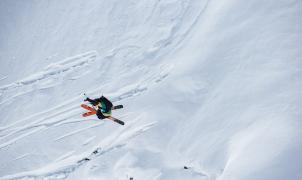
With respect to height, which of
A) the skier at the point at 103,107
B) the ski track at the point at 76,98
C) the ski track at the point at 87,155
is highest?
the ski track at the point at 76,98

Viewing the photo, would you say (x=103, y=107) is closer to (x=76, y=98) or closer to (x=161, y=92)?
(x=161, y=92)

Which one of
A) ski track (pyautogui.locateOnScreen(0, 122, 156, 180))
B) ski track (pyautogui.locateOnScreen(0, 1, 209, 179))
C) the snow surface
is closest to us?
the snow surface

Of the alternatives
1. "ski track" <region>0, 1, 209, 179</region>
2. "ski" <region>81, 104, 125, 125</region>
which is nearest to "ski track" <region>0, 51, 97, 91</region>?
"ski track" <region>0, 1, 209, 179</region>

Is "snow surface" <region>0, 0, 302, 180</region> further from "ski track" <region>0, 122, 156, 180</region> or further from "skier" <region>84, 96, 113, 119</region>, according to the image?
"skier" <region>84, 96, 113, 119</region>

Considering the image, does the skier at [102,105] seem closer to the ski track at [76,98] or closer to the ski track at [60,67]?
the ski track at [76,98]

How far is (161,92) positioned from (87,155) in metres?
2.30

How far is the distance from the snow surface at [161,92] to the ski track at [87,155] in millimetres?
29

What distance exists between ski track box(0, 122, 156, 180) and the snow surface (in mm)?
29

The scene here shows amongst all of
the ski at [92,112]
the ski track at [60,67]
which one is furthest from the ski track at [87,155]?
the ski track at [60,67]

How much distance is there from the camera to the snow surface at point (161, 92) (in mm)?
5074

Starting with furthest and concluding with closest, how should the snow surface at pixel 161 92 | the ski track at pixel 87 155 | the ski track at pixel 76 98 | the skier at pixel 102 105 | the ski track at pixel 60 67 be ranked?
the ski track at pixel 60 67
the ski track at pixel 76 98
the skier at pixel 102 105
the ski track at pixel 87 155
the snow surface at pixel 161 92

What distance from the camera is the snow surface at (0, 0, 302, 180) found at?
16.6 ft

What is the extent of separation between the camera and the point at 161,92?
734 centimetres

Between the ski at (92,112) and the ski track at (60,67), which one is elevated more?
the ski track at (60,67)
